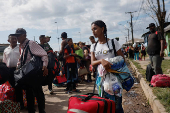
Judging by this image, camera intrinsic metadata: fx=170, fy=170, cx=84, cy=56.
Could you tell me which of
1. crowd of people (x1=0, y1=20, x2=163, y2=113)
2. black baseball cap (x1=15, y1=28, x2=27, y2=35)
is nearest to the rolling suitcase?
crowd of people (x1=0, y1=20, x2=163, y2=113)

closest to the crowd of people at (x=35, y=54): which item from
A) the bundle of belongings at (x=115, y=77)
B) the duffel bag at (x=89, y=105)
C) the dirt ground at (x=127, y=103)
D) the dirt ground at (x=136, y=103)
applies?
the dirt ground at (x=127, y=103)

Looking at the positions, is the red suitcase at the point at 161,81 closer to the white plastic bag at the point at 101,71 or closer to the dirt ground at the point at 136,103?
the dirt ground at the point at 136,103

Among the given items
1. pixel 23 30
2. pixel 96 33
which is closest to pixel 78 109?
pixel 96 33

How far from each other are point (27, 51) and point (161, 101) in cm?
303

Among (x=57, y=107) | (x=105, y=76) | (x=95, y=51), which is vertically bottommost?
(x=57, y=107)

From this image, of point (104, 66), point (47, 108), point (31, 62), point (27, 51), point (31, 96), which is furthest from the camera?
point (47, 108)

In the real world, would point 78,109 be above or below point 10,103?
above

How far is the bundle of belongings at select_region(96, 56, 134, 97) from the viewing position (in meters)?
2.46

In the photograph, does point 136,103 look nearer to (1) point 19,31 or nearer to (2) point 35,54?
(2) point 35,54

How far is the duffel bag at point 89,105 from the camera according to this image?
6.43 ft

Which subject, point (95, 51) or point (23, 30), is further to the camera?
point (23, 30)

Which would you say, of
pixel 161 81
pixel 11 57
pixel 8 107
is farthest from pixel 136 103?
pixel 11 57

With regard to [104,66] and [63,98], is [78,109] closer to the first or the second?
[104,66]

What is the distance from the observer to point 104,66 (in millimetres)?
2434
